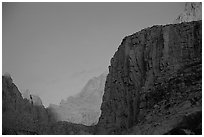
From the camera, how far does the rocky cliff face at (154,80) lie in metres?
35.5

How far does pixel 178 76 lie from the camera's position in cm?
4062

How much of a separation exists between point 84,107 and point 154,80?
58.7 metres

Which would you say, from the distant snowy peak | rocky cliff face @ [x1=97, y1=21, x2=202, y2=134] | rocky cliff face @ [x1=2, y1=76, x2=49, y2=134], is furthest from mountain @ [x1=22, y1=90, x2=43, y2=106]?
the distant snowy peak

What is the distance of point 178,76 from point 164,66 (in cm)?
436

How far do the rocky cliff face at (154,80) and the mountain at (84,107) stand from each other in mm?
28762

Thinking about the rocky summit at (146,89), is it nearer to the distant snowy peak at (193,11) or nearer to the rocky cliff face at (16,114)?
the rocky cliff face at (16,114)

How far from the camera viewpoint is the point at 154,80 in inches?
1736

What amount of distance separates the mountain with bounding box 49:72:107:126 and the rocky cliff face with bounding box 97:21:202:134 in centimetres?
2876

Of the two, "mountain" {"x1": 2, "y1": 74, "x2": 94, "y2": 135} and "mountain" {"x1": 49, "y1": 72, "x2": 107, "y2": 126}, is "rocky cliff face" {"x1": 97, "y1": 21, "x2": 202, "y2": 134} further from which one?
"mountain" {"x1": 49, "y1": 72, "x2": 107, "y2": 126}

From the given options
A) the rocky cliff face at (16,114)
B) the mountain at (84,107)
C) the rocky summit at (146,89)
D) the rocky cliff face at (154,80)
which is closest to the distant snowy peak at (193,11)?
the rocky cliff face at (154,80)

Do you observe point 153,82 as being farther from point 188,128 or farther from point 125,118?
point 188,128

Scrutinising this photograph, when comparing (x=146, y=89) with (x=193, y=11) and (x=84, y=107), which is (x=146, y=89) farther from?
(x=84, y=107)

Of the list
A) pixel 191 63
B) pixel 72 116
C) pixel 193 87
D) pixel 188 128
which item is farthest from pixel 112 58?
pixel 72 116

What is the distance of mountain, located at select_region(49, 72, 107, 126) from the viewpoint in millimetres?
86219
